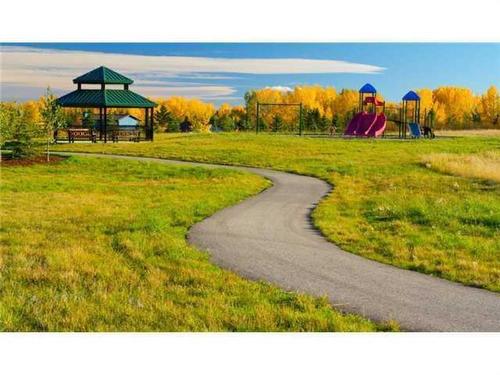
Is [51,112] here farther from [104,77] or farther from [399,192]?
[399,192]

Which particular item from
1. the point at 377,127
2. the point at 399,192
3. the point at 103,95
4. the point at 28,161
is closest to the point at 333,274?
the point at 103,95

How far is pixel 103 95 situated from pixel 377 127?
23.8 metres

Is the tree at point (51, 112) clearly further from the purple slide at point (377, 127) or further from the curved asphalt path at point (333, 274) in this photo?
the purple slide at point (377, 127)

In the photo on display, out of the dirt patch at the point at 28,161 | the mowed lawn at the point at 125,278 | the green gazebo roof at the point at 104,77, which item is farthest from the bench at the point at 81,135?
the green gazebo roof at the point at 104,77

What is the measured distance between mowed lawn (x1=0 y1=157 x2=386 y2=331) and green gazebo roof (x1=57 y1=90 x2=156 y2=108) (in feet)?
8.65

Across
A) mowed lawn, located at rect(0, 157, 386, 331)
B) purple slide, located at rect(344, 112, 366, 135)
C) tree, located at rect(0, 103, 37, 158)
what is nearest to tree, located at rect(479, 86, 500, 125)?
mowed lawn, located at rect(0, 157, 386, 331)

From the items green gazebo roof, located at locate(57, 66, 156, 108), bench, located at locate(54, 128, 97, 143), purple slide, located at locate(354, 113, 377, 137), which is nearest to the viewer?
green gazebo roof, located at locate(57, 66, 156, 108)

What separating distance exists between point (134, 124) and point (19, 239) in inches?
320

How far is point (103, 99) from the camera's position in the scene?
13.2 metres

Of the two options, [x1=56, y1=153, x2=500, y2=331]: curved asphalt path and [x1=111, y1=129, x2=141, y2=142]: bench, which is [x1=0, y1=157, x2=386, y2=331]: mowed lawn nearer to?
[x1=56, y1=153, x2=500, y2=331]: curved asphalt path

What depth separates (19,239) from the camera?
10992 mm

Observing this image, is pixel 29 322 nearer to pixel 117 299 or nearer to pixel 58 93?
pixel 117 299

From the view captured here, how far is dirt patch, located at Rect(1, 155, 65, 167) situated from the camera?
23009mm

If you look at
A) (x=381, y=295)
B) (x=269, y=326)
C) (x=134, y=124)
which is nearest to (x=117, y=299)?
(x=269, y=326)
